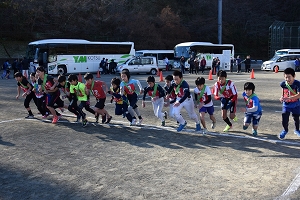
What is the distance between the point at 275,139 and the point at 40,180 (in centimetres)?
477

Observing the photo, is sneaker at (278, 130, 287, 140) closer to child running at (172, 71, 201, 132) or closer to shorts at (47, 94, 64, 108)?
child running at (172, 71, 201, 132)

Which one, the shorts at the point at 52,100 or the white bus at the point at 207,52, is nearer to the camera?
the shorts at the point at 52,100

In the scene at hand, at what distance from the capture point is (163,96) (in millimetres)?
9062

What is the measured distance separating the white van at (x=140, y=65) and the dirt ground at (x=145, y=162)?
2142cm

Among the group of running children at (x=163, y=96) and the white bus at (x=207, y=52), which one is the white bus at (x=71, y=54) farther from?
the group of running children at (x=163, y=96)

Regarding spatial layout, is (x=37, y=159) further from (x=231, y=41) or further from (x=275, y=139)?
(x=231, y=41)

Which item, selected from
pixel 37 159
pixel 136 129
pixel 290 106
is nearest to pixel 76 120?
pixel 136 129

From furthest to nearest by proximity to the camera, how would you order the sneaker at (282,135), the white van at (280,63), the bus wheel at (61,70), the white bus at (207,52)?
the white bus at (207,52), the white van at (280,63), the bus wheel at (61,70), the sneaker at (282,135)

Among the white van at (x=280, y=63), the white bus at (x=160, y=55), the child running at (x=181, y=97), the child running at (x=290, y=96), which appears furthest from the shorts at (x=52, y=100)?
the white bus at (x=160, y=55)

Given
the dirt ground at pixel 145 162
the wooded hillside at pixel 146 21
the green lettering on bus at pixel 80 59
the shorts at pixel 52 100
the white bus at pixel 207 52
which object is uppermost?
the wooded hillside at pixel 146 21

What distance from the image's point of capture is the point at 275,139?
750 centimetres

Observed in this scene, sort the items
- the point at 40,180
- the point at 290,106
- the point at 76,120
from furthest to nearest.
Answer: the point at 76,120 < the point at 290,106 < the point at 40,180

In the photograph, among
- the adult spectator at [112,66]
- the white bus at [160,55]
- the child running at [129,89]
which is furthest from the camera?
the white bus at [160,55]

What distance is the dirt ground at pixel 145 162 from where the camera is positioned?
4805 millimetres
